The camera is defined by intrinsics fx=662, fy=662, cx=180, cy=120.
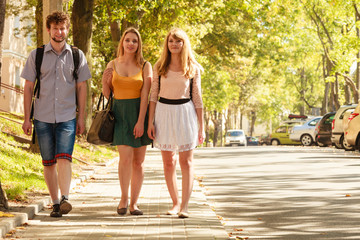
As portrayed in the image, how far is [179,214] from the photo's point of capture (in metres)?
7.73

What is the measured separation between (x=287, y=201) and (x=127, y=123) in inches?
151

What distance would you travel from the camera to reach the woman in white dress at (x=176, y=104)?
25.3 ft

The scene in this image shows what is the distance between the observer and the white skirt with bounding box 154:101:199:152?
771cm

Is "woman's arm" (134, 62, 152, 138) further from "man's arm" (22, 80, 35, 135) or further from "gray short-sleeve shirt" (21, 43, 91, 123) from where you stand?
"man's arm" (22, 80, 35, 135)

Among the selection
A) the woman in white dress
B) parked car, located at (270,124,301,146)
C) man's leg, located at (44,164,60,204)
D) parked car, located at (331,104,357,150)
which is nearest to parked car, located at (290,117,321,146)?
parked car, located at (270,124,301,146)

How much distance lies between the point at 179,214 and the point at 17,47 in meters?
36.7

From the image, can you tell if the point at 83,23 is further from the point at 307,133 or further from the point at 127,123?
the point at 307,133

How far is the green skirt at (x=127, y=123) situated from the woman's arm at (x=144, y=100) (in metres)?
0.11

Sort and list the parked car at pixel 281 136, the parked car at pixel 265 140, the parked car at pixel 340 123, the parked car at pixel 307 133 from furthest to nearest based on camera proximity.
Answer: the parked car at pixel 265 140 < the parked car at pixel 281 136 < the parked car at pixel 307 133 < the parked car at pixel 340 123


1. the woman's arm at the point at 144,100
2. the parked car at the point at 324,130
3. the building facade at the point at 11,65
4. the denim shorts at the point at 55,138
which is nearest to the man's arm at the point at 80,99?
the denim shorts at the point at 55,138

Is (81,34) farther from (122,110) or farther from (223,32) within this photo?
(223,32)

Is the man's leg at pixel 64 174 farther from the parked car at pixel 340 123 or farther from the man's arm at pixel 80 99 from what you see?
the parked car at pixel 340 123

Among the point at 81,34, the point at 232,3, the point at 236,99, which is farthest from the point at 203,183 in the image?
the point at 236,99

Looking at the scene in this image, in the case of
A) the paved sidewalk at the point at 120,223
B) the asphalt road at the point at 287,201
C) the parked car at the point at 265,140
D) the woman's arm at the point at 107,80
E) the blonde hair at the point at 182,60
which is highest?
the blonde hair at the point at 182,60
